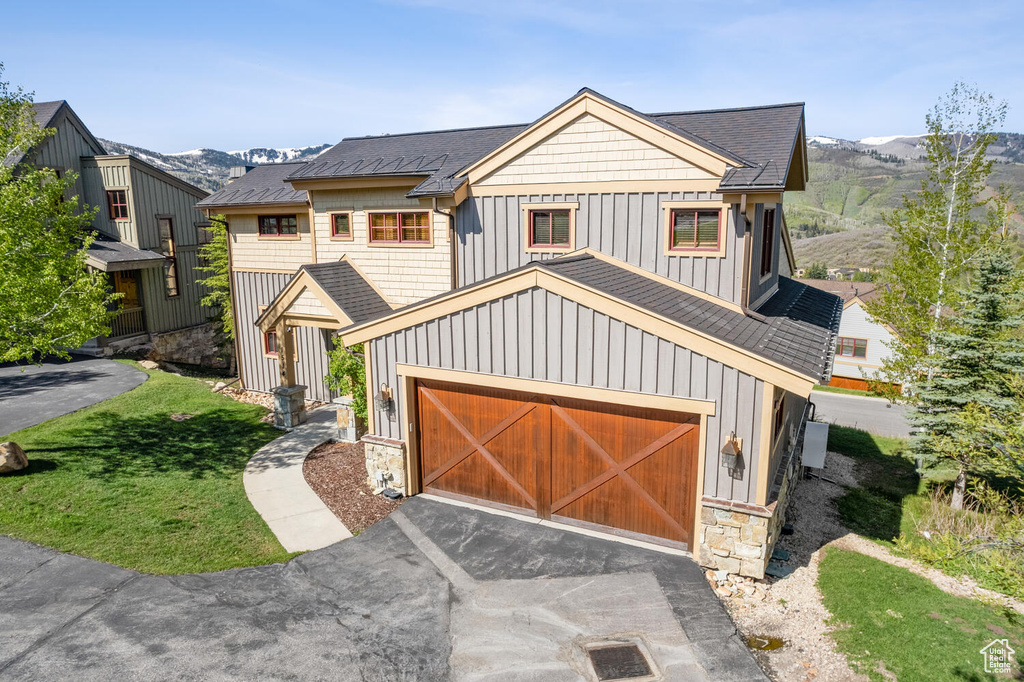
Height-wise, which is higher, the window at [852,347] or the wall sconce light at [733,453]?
the wall sconce light at [733,453]

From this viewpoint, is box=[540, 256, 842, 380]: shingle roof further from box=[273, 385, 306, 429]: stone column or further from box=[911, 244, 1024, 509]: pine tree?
box=[273, 385, 306, 429]: stone column

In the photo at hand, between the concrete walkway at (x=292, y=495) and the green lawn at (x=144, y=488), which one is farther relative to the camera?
the concrete walkway at (x=292, y=495)

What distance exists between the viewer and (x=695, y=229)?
40.0ft

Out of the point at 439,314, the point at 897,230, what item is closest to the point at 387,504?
the point at 439,314

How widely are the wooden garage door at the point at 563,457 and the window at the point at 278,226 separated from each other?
384 inches

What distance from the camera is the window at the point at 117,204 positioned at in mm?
24281

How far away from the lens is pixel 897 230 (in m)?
16.4

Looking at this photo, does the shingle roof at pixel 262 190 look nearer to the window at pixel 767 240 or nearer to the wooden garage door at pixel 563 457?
the wooden garage door at pixel 563 457

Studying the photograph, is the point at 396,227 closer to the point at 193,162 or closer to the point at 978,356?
the point at 978,356

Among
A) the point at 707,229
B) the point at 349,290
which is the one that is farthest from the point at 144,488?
the point at 707,229

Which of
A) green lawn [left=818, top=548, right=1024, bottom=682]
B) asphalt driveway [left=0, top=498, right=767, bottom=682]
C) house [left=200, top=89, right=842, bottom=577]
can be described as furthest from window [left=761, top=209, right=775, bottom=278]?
asphalt driveway [left=0, top=498, right=767, bottom=682]

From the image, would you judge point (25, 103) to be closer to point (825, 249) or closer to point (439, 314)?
point (439, 314)

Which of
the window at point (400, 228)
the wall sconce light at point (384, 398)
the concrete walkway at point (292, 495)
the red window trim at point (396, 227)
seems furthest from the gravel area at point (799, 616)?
the window at point (400, 228)

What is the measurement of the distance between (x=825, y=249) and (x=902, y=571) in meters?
118
